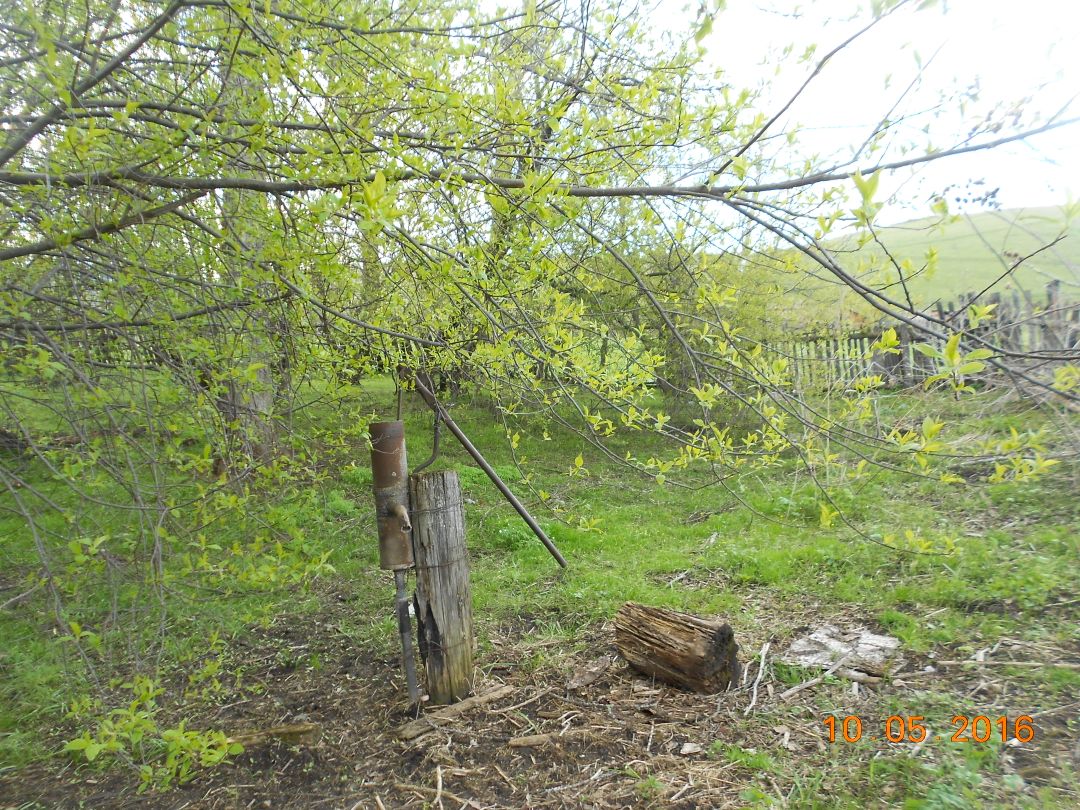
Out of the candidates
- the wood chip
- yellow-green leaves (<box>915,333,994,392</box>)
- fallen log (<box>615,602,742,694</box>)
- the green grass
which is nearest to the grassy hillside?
yellow-green leaves (<box>915,333,994,392</box>)

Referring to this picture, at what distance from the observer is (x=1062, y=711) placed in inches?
109

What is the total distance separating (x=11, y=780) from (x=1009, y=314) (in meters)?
11.6

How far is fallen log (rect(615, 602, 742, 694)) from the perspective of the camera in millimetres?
3320

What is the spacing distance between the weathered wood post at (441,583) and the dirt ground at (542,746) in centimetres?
24

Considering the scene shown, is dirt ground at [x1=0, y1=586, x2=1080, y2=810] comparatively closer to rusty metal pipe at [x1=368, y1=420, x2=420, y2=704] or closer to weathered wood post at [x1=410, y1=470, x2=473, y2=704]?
weathered wood post at [x1=410, y1=470, x2=473, y2=704]

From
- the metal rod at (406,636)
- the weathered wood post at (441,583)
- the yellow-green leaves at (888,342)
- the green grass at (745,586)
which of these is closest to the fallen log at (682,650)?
the green grass at (745,586)

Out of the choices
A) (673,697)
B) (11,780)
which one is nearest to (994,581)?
(673,697)

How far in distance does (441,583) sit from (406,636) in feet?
1.08

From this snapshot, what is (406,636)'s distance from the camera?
3365 millimetres

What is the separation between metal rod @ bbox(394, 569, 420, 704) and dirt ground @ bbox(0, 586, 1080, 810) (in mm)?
146

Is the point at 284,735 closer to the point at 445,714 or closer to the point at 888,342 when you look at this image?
the point at 445,714

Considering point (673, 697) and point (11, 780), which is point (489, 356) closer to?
point (673, 697)

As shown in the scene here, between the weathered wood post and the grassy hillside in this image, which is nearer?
the grassy hillside

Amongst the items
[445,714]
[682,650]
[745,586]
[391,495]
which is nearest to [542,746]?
[445,714]
